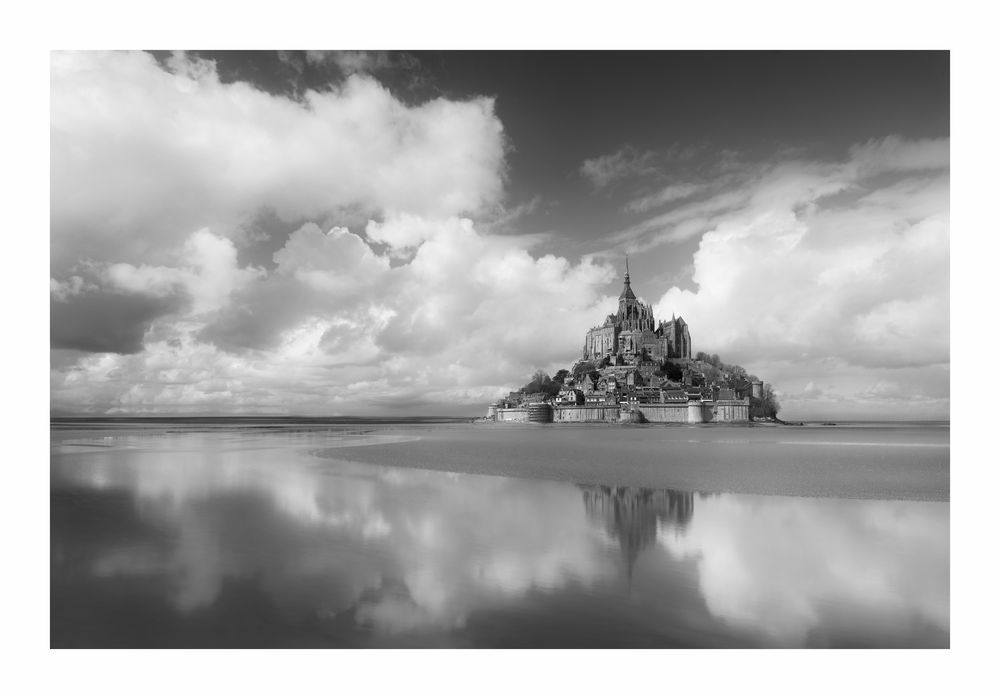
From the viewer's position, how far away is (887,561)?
4984 millimetres

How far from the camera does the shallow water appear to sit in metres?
3.72

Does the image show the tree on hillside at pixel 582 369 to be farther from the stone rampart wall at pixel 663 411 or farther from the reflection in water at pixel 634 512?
the reflection in water at pixel 634 512

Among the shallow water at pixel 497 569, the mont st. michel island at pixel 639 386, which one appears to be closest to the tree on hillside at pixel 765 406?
the mont st. michel island at pixel 639 386

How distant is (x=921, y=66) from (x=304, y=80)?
6269mm

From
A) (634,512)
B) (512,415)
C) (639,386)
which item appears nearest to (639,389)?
(639,386)

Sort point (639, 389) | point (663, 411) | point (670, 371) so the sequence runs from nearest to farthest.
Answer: point (663, 411) → point (639, 389) → point (670, 371)

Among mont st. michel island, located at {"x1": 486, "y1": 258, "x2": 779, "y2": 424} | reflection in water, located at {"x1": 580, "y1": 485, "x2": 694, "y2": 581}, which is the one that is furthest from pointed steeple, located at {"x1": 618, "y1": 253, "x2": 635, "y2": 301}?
reflection in water, located at {"x1": 580, "y1": 485, "x2": 694, "y2": 581}

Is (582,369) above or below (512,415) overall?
above

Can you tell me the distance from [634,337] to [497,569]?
7248 centimetres

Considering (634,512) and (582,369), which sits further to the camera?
(582,369)

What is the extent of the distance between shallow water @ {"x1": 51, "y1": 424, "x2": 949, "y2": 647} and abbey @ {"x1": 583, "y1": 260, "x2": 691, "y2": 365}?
219ft

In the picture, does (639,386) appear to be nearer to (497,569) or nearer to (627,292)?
(627,292)

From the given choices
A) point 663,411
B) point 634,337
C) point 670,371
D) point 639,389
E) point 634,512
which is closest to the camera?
point 634,512

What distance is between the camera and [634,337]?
74.9 meters
